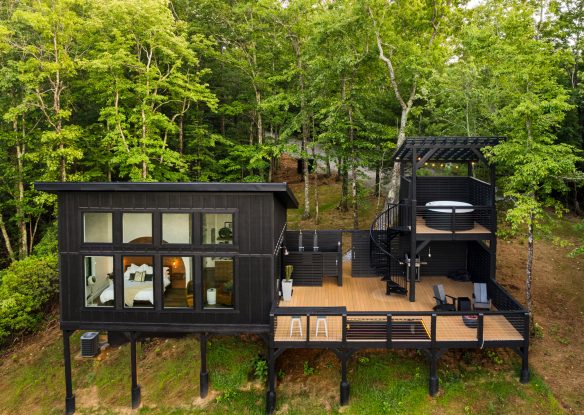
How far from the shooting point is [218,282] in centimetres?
937

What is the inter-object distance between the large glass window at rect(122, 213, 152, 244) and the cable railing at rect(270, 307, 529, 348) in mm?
3819

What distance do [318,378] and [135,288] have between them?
561 cm

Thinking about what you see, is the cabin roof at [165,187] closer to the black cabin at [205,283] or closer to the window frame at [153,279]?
the black cabin at [205,283]

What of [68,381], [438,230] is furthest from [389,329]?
[68,381]

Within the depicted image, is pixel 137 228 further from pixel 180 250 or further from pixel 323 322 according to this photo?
pixel 323 322

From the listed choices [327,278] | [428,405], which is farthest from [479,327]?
[327,278]

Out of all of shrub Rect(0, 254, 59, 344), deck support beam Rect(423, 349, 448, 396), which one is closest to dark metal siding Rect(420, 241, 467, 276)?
deck support beam Rect(423, 349, 448, 396)

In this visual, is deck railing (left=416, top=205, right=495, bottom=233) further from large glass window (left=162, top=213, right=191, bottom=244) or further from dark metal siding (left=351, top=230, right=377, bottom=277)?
large glass window (left=162, top=213, right=191, bottom=244)

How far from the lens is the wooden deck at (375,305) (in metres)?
9.12

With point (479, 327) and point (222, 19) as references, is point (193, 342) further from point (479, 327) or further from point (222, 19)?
point (222, 19)

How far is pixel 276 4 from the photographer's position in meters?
19.5

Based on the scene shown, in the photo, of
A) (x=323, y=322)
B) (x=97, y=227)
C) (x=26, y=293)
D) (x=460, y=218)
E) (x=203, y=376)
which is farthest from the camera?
(x=26, y=293)

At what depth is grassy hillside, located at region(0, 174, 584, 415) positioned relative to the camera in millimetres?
8992

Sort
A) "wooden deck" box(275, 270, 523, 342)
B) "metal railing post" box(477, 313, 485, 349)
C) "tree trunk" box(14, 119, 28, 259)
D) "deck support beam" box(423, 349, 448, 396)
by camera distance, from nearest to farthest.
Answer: "metal railing post" box(477, 313, 485, 349) → "deck support beam" box(423, 349, 448, 396) → "wooden deck" box(275, 270, 523, 342) → "tree trunk" box(14, 119, 28, 259)
